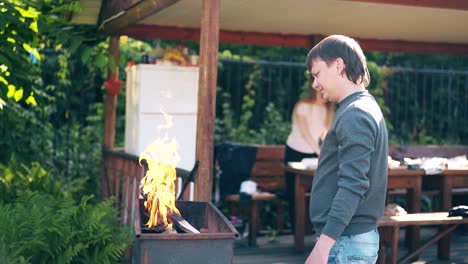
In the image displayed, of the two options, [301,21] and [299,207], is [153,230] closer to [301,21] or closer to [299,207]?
[299,207]

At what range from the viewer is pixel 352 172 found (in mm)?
2979

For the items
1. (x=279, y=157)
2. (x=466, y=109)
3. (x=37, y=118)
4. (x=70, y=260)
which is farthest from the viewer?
(x=466, y=109)

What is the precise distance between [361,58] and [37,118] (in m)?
7.82

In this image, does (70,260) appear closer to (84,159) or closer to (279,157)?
(279,157)

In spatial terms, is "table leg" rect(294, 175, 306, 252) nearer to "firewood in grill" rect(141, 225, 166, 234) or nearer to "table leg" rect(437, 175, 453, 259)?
"table leg" rect(437, 175, 453, 259)

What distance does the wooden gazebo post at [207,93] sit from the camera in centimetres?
529

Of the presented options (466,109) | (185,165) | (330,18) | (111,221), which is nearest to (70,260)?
(111,221)

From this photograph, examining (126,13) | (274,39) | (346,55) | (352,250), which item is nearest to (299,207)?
(126,13)

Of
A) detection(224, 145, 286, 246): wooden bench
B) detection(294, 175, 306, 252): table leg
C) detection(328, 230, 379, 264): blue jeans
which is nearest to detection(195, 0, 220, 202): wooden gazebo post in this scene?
detection(328, 230, 379, 264): blue jeans

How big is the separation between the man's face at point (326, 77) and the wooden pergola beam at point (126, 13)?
274 centimetres

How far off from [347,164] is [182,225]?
1113 millimetres

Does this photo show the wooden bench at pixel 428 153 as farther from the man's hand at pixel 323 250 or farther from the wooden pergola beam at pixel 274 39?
the man's hand at pixel 323 250

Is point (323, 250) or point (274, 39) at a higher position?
point (274, 39)

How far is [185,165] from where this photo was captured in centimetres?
775
